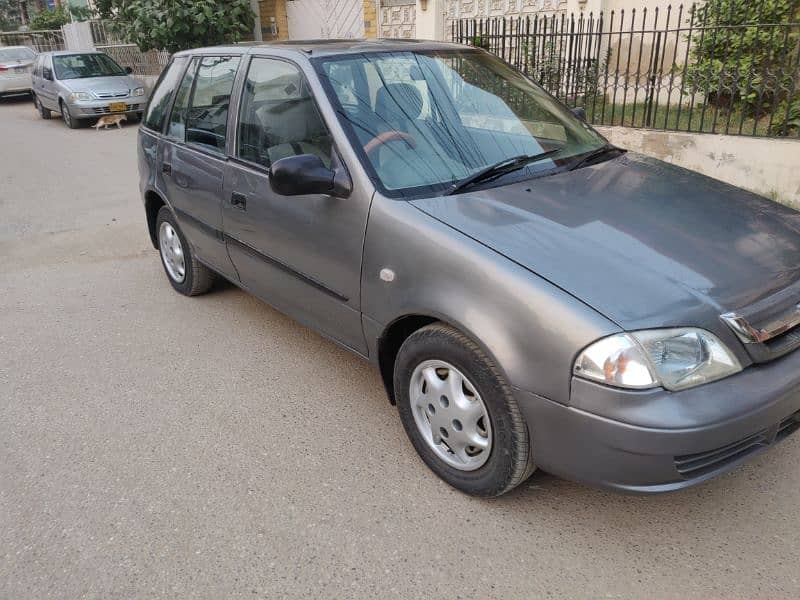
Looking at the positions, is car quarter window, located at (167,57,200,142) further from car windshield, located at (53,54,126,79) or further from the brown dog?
car windshield, located at (53,54,126,79)

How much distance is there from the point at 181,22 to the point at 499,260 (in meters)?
12.6

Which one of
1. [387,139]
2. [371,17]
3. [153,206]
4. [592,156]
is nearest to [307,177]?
[387,139]

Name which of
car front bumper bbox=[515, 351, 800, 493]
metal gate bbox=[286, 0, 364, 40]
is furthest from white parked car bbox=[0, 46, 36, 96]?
car front bumper bbox=[515, 351, 800, 493]

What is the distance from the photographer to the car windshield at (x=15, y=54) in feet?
68.6

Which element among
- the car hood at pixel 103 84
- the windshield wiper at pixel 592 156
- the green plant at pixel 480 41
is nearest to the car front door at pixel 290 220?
the windshield wiper at pixel 592 156

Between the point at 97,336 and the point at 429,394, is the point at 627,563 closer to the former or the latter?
the point at 429,394

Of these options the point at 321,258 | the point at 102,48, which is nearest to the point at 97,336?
the point at 321,258

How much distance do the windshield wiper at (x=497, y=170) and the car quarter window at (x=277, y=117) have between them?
65cm

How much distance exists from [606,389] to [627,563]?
739mm

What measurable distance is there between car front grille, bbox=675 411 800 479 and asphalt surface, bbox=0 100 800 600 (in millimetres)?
401

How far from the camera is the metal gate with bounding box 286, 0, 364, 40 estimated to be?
45.1 feet

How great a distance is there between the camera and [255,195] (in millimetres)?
3648

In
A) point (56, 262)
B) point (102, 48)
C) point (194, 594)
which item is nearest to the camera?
point (194, 594)

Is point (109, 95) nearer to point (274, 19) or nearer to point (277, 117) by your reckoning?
point (274, 19)
